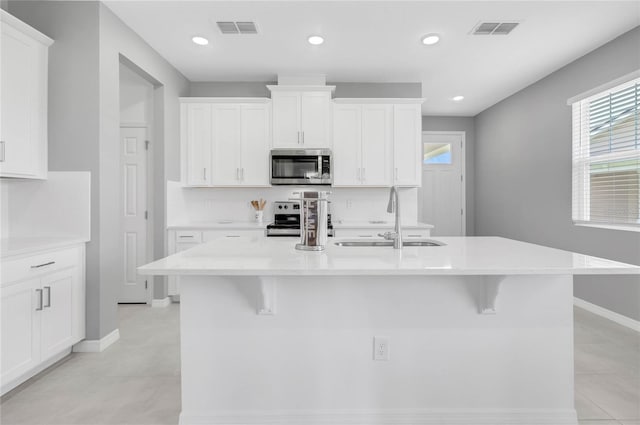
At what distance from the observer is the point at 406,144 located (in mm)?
4141

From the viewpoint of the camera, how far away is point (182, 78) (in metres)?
4.15

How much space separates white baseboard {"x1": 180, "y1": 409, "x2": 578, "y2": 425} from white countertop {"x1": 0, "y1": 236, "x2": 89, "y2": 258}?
1375 millimetres

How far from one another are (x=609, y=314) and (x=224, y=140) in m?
4.46

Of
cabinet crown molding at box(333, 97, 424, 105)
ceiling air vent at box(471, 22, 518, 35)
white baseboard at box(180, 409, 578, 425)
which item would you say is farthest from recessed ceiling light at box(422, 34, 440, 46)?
white baseboard at box(180, 409, 578, 425)

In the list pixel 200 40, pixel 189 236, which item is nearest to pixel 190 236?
pixel 189 236

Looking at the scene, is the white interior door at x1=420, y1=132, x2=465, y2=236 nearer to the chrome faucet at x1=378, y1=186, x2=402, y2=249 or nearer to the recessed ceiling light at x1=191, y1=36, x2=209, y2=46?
the recessed ceiling light at x1=191, y1=36, x2=209, y2=46

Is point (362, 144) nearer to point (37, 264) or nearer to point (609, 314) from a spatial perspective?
point (609, 314)

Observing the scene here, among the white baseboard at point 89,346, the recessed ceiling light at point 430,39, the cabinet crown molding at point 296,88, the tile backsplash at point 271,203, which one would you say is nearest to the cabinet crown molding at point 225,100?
the cabinet crown molding at point 296,88

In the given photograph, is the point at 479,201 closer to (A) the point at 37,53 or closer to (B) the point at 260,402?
(B) the point at 260,402

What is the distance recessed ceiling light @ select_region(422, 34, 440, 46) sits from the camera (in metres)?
3.16

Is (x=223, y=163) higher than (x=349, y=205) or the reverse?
higher

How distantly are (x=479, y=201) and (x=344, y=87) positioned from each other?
327 centimetres

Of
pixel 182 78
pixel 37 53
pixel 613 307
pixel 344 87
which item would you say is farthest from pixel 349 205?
pixel 37 53

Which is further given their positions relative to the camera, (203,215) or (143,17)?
(203,215)
